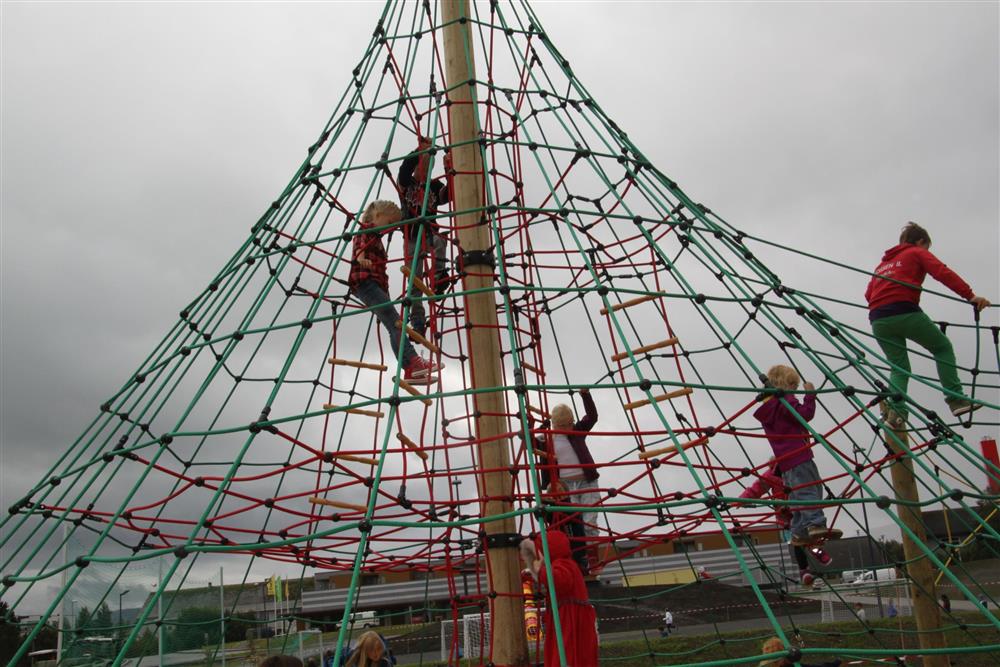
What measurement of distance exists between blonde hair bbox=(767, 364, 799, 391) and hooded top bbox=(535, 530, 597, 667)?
203cm

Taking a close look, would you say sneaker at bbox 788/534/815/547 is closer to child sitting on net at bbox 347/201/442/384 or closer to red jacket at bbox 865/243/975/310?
red jacket at bbox 865/243/975/310

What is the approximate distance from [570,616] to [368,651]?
153 centimetres

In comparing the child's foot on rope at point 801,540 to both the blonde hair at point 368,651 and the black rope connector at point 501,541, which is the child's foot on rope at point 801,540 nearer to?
the black rope connector at point 501,541

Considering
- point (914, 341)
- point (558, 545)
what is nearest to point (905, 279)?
point (914, 341)

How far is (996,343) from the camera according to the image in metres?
5.48

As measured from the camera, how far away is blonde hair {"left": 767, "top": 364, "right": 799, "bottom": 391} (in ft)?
17.8

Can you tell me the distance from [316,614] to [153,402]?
27.1 metres

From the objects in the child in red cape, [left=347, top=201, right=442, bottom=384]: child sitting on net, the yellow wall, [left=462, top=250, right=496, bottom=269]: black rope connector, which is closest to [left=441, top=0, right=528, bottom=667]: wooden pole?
[left=462, top=250, right=496, bottom=269]: black rope connector

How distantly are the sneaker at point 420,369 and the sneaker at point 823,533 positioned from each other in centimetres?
269

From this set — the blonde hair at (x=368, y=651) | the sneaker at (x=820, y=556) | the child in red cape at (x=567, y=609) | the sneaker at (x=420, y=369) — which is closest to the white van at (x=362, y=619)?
the blonde hair at (x=368, y=651)

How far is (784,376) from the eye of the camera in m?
5.43

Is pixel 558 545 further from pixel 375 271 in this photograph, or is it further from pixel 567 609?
pixel 375 271

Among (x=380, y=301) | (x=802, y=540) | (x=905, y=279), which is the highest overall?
(x=380, y=301)

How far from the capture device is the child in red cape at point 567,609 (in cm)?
421
